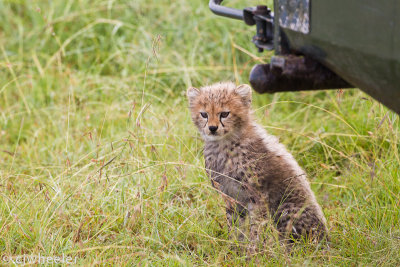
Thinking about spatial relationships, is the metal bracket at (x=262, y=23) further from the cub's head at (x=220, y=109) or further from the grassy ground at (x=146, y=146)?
the cub's head at (x=220, y=109)

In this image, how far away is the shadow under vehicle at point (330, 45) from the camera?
2.02m

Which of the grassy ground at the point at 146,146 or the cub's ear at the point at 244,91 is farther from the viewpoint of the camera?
the cub's ear at the point at 244,91

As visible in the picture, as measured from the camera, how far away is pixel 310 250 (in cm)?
316

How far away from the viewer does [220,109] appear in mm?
3611

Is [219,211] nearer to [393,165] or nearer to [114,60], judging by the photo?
[393,165]

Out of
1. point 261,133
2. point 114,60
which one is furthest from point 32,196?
point 114,60

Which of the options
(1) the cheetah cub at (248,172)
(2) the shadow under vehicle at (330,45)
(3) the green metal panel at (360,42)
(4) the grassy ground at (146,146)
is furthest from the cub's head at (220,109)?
(3) the green metal panel at (360,42)

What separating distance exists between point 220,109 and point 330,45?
55.4 inches

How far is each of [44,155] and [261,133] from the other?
1915mm

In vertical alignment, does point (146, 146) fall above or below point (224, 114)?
below

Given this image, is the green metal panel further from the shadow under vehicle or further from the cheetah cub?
the cheetah cub

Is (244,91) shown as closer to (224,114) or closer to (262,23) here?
(224,114)

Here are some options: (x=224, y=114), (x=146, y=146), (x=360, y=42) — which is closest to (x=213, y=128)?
(x=224, y=114)

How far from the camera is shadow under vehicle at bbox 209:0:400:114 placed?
2020mm
